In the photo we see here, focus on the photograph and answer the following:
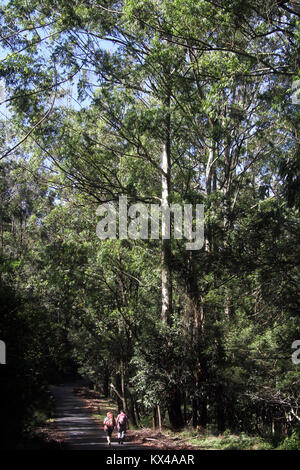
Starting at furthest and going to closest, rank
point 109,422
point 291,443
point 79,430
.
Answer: point 79,430 < point 109,422 < point 291,443

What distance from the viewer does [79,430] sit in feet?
60.3

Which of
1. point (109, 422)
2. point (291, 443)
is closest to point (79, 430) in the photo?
point (109, 422)

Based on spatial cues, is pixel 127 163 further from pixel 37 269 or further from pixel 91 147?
pixel 37 269

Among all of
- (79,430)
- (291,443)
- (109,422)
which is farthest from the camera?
(79,430)

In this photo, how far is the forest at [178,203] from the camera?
9.45 m

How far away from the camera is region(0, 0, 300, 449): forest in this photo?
9453mm

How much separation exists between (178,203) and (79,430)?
11530 mm

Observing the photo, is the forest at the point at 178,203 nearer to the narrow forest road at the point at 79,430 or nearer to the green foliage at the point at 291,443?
the green foliage at the point at 291,443

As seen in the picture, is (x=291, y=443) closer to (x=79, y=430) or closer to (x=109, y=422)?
(x=109, y=422)

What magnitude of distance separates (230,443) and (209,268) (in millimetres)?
4598

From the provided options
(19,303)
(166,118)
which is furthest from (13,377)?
(166,118)

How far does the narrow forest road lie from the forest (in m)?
2.16

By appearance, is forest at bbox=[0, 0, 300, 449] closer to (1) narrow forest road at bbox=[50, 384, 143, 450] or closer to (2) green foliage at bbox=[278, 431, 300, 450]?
(2) green foliage at bbox=[278, 431, 300, 450]

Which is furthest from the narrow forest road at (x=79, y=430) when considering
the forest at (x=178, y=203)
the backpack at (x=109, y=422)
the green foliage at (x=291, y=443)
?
the green foliage at (x=291, y=443)
